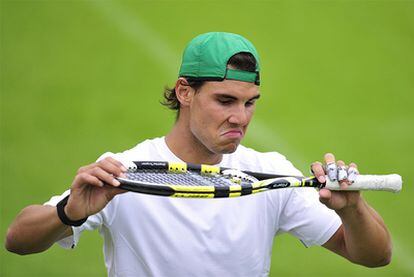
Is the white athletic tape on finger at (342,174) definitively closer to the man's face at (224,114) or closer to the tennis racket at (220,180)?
the tennis racket at (220,180)

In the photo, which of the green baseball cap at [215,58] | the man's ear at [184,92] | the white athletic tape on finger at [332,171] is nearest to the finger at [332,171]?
the white athletic tape on finger at [332,171]

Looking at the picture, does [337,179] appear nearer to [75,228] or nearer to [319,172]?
[319,172]

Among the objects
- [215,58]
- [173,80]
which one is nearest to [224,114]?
[215,58]

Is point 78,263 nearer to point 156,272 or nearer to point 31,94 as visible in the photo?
point 31,94

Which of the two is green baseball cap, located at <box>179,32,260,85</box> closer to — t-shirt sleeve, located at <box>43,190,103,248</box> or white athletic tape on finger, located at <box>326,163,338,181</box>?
white athletic tape on finger, located at <box>326,163,338,181</box>

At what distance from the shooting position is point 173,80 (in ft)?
20.9

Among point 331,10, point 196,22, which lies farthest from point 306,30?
point 196,22

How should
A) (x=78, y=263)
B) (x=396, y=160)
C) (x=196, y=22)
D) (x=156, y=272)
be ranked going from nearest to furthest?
(x=156, y=272) → (x=78, y=263) → (x=396, y=160) → (x=196, y=22)

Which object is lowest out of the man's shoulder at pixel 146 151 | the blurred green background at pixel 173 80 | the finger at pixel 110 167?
the finger at pixel 110 167

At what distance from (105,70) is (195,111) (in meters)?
3.17

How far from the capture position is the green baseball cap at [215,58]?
325 centimetres

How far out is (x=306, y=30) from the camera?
6.59 meters

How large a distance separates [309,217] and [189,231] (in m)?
0.47

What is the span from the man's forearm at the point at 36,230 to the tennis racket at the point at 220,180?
0.29 m
